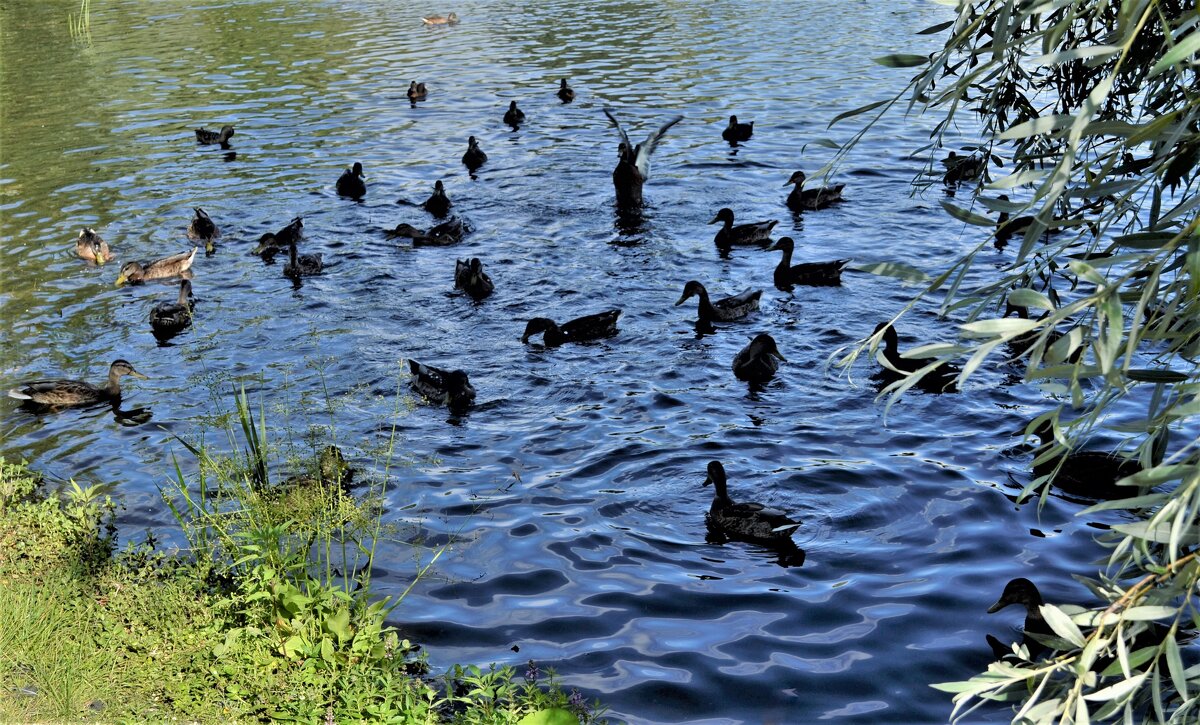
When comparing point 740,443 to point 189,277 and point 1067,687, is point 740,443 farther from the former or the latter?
point 189,277

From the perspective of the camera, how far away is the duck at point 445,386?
36.8ft

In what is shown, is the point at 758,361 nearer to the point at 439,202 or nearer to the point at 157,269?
the point at 439,202

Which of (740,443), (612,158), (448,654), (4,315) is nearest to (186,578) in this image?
(448,654)

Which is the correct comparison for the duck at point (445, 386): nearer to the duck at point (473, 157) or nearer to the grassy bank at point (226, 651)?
the grassy bank at point (226, 651)

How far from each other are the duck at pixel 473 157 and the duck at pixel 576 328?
8187 millimetres

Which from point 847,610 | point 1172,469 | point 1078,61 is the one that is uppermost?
point 1078,61

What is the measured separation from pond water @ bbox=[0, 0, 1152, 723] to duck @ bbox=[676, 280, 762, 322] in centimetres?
20

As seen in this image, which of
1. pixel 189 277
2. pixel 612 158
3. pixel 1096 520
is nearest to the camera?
pixel 1096 520

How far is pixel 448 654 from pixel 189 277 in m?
9.84

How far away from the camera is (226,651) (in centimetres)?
640

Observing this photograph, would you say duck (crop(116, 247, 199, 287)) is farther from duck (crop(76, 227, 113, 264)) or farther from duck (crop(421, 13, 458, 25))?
duck (crop(421, 13, 458, 25))

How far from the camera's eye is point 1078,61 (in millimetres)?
7359

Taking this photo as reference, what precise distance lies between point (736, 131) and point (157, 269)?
37.1ft

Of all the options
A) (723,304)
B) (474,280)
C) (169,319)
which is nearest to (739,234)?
(723,304)
